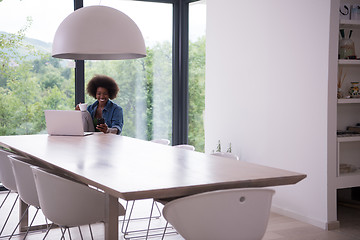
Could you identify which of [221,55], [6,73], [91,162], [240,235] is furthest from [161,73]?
[240,235]

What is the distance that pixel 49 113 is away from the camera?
5.17 meters

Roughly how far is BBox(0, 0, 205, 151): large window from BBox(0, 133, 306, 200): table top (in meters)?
2.73

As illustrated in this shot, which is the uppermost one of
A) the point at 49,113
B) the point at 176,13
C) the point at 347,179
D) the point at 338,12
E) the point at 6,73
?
the point at 176,13

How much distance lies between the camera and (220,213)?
2.64 m

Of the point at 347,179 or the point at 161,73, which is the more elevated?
the point at 161,73

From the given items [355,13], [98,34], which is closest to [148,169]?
[98,34]

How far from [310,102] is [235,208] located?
2.76 meters

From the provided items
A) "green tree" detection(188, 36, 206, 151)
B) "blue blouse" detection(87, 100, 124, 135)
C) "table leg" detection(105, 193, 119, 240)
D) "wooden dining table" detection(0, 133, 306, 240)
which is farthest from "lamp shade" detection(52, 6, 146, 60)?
A: "green tree" detection(188, 36, 206, 151)

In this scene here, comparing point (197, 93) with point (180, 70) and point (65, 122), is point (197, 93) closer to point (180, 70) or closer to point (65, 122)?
point (180, 70)

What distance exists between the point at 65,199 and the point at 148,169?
0.54 metres

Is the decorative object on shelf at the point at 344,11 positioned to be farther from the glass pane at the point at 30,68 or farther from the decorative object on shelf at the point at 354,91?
the glass pane at the point at 30,68

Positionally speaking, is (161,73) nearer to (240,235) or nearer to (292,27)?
(292,27)

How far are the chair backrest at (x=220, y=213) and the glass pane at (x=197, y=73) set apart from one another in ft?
16.4

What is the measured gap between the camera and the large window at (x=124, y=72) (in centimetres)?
691
